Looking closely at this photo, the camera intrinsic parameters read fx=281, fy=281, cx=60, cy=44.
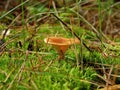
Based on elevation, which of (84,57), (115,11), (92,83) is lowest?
(92,83)

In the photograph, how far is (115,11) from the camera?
11.9 ft

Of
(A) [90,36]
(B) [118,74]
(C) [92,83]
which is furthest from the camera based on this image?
(A) [90,36]

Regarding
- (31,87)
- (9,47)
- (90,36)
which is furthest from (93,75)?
(90,36)

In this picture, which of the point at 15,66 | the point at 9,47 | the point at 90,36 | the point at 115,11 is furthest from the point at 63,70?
the point at 115,11

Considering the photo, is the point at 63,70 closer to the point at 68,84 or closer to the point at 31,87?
the point at 68,84

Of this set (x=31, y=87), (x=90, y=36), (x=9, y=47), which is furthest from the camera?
(x=90, y=36)

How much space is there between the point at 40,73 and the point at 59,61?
229 millimetres

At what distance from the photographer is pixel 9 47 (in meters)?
1.67

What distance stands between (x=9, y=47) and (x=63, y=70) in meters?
0.47

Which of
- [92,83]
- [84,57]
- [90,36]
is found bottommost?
[92,83]

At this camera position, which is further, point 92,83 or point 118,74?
point 118,74

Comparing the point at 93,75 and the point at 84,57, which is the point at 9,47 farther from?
the point at 93,75

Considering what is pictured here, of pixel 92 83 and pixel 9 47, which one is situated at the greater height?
pixel 9 47

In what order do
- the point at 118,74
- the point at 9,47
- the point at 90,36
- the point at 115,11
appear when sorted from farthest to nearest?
the point at 115,11
the point at 90,36
the point at 9,47
the point at 118,74
